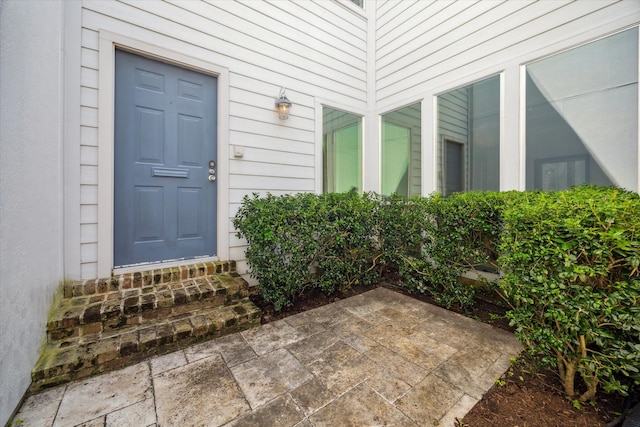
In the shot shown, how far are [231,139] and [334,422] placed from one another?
9.38ft

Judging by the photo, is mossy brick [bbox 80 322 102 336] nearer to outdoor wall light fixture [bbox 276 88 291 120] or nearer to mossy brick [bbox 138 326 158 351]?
mossy brick [bbox 138 326 158 351]

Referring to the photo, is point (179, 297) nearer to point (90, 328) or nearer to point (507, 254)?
point (90, 328)

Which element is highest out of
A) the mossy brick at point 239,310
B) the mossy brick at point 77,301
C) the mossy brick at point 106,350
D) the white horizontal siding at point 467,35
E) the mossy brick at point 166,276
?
the white horizontal siding at point 467,35

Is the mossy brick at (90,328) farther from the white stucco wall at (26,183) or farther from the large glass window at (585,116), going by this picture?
the large glass window at (585,116)

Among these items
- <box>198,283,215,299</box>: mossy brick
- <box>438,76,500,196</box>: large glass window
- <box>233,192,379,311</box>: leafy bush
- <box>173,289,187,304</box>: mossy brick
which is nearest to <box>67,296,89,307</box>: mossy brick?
<box>173,289,187,304</box>: mossy brick

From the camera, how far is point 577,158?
2436 mm

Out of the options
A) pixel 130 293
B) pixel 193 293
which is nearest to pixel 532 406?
pixel 193 293

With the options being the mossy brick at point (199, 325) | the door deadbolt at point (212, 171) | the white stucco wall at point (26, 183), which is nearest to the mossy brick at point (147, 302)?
the mossy brick at point (199, 325)

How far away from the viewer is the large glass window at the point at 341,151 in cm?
403

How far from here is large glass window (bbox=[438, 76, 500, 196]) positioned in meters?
3.02

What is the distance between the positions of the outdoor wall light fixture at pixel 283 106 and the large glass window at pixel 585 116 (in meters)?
2.77

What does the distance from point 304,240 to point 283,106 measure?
185 cm

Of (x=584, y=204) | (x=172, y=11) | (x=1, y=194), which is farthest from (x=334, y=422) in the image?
(x=172, y=11)

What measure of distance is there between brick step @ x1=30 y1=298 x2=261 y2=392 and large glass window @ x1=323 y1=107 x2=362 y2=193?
7.75 feet
